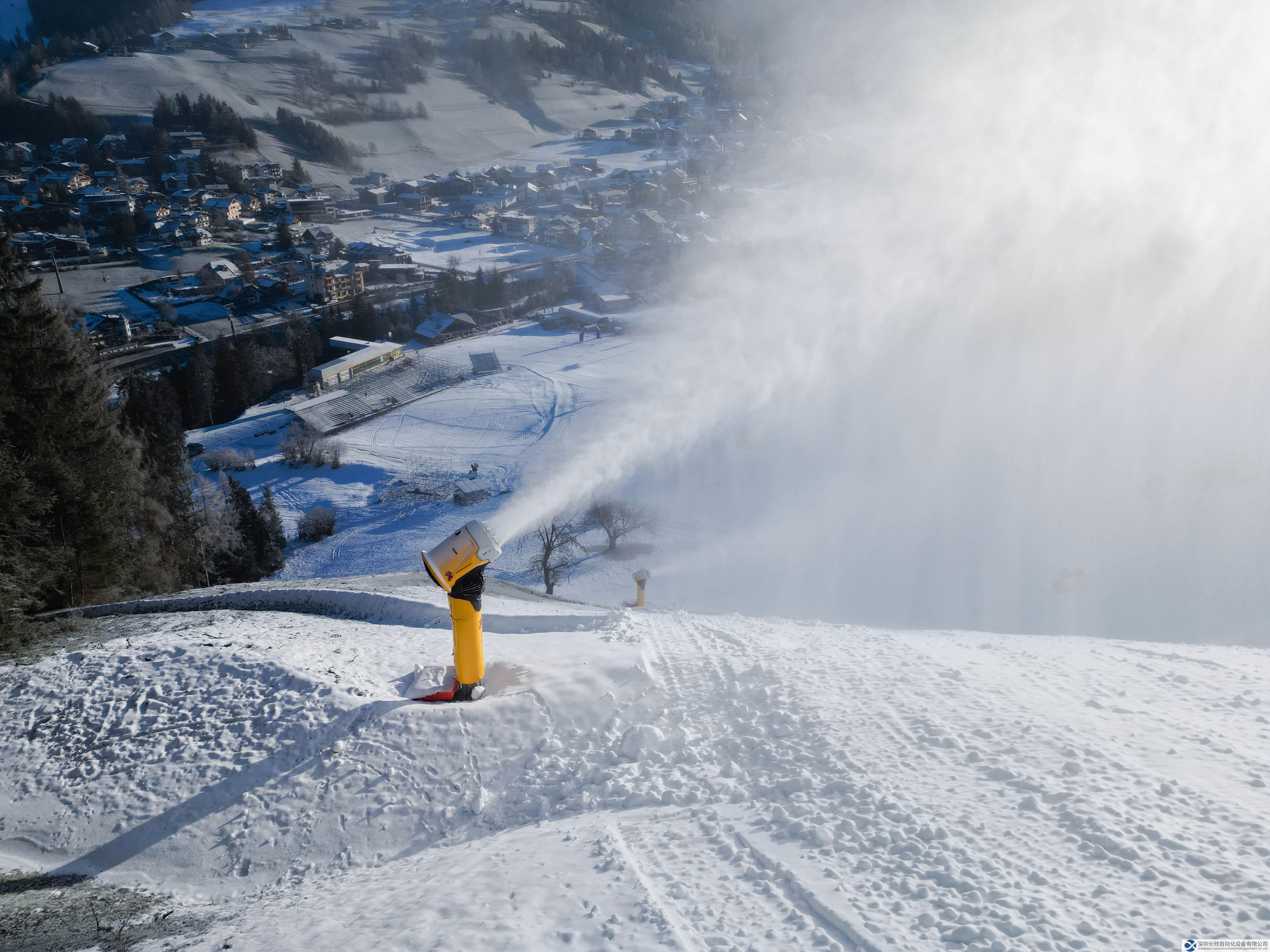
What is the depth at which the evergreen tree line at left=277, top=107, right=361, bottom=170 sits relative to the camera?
7712 centimetres

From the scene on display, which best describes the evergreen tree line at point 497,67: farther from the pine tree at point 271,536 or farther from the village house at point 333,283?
the pine tree at point 271,536

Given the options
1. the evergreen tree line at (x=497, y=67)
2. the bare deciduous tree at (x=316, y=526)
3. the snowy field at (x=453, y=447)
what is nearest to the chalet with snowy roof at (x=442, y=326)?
the snowy field at (x=453, y=447)

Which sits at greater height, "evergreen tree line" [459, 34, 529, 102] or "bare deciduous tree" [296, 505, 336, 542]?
"evergreen tree line" [459, 34, 529, 102]

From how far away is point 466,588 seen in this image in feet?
18.7

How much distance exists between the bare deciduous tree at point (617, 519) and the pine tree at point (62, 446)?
1088 cm

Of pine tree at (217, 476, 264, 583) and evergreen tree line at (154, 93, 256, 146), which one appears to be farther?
evergreen tree line at (154, 93, 256, 146)

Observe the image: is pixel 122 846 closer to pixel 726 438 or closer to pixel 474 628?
pixel 474 628

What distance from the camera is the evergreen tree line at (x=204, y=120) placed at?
75.1 meters

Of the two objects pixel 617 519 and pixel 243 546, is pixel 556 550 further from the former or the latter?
pixel 243 546

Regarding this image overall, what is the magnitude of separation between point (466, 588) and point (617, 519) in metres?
14.1

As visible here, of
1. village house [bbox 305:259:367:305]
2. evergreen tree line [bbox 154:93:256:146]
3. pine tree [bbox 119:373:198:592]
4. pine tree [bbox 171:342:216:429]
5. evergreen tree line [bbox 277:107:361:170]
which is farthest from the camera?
evergreen tree line [bbox 277:107:361:170]

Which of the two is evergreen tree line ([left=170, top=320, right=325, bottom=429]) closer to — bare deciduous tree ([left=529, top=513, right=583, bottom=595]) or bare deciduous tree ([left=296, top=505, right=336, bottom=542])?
bare deciduous tree ([left=296, top=505, right=336, bottom=542])

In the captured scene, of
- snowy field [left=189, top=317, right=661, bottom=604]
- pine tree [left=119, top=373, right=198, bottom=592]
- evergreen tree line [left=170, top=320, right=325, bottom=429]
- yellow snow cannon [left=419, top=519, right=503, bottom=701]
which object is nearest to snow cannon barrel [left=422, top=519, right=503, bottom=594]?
yellow snow cannon [left=419, top=519, right=503, bottom=701]

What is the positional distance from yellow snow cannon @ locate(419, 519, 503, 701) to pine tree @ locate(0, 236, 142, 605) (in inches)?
279
